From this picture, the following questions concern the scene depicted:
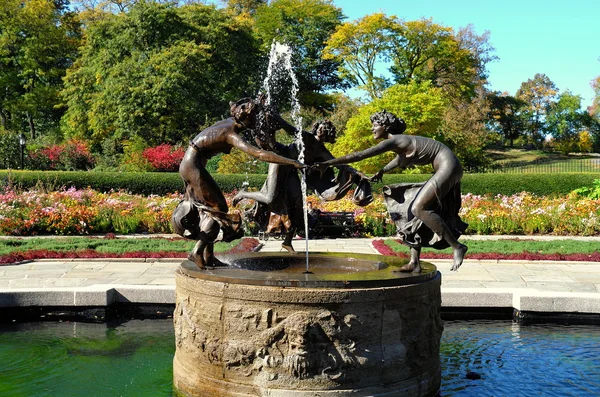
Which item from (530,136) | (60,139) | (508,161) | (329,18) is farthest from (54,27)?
(530,136)

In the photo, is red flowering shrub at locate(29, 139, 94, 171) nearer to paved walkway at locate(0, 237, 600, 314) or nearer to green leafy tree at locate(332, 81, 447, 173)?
green leafy tree at locate(332, 81, 447, 173)

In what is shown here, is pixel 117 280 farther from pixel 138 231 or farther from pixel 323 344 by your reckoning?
pixel 138 231

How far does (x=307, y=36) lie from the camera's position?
43.3m

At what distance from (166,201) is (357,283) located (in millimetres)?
13293

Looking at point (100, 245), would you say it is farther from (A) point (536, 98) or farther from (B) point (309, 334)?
(A) point (536, 98)

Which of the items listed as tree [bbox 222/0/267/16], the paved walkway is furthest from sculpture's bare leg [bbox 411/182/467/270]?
tree [bbox 222/0/267/16]

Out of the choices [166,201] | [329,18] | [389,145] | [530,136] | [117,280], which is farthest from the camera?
[530,136]

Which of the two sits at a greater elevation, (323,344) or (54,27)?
(54,27)

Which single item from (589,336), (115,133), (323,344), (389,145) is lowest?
(589,336)

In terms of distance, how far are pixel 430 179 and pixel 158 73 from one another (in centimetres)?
2900

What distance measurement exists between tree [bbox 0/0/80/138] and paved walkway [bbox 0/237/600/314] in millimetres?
30744

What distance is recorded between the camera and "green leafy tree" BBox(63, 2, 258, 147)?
105ft

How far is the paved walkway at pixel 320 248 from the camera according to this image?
722 cm

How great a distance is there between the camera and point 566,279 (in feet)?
31.0
